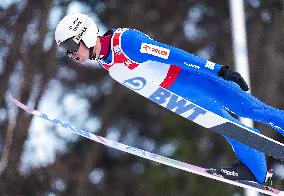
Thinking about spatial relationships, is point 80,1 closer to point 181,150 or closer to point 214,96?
point 181,150

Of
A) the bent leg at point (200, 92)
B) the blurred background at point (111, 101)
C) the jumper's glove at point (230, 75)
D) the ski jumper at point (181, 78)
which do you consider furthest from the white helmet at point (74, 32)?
the blurred background at point (111, 101)

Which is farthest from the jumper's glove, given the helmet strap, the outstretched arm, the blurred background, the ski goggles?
the blurred background

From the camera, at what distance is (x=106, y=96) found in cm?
948

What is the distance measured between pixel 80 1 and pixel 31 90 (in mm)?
1485

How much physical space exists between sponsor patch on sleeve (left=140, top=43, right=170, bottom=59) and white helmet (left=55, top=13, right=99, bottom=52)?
1.14ft

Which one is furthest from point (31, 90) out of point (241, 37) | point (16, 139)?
point (241, 37)

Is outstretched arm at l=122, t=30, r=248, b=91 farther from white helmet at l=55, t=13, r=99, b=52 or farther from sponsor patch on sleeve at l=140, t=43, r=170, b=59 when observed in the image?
white helmet at l=55, t=13, r=99, b=52

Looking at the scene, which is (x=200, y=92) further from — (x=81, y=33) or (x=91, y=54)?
(x=81, y=33)

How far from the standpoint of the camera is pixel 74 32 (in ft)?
14.0

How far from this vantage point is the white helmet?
425 centimetres

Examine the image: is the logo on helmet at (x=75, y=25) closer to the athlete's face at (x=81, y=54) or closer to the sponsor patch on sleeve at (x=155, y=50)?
the athlete's face at (x=81, y=54)

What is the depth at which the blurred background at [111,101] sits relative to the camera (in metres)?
8.76

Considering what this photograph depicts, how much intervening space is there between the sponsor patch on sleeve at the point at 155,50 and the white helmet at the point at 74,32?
1.14 feet

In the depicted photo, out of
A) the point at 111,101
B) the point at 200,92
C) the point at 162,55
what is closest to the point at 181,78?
the point at 200,92
